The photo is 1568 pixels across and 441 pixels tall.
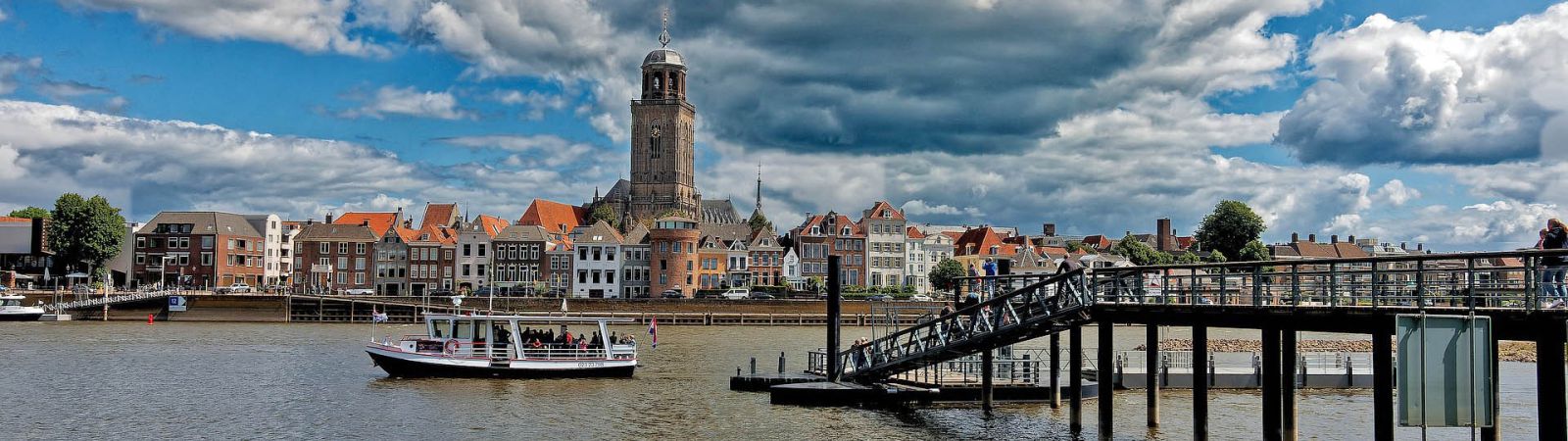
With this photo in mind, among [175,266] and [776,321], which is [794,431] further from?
[175,266]

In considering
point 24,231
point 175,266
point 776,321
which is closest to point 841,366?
point 776,321

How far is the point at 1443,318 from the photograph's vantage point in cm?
1620

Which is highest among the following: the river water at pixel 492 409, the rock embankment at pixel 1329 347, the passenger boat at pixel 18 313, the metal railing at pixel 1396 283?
the metal railing at pixel 1396 283

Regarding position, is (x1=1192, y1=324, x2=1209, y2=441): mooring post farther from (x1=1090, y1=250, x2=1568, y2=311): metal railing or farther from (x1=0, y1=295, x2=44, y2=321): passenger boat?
(x1=0, y1=295, x2=44, y2=321): passenger boat

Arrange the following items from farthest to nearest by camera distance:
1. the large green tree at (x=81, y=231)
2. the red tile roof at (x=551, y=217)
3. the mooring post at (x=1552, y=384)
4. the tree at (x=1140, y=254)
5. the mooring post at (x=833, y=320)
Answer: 1. the red tile roof at (x=551, y=217)
2. the tree at (x=1140, y=254)
3. the large green tree at (x=81, y=231)
4. the mooring post at (x=833, y=320)
5. the mooring post at (x=1552, y=384)

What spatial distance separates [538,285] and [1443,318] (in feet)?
404

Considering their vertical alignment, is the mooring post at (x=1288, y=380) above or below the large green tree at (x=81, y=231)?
below

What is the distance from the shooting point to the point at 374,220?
156 m

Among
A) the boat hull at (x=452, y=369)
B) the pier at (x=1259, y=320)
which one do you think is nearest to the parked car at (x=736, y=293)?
the boat hull at (x=452, y=369)

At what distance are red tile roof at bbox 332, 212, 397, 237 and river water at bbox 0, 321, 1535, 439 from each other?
90.2 metres

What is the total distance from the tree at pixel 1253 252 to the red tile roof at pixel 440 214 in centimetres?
9804

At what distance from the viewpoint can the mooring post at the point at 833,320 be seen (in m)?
39.5

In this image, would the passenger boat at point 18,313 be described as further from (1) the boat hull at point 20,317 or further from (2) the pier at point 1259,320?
(2) the pier at point 1259,320

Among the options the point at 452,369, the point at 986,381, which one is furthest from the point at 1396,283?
the point at 452,369
